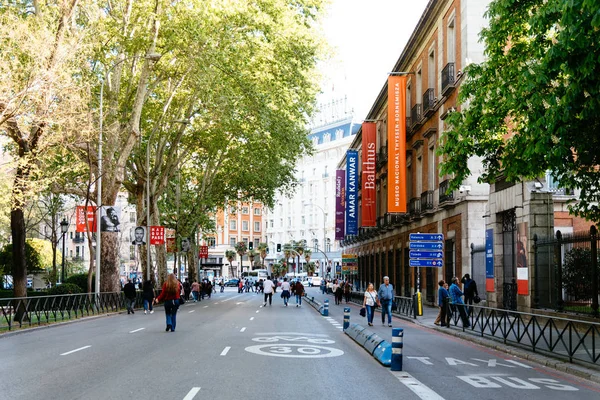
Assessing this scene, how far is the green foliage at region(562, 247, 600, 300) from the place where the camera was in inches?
808

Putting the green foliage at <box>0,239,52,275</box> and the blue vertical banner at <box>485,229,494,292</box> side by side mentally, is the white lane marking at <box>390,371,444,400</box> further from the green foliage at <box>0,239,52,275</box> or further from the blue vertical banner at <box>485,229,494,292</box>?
the green foliage at <box>0,239,52,275</box>

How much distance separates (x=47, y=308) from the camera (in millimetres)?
25562

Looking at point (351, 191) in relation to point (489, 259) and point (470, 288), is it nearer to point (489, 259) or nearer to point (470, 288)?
point (470, 288)

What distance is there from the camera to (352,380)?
38.1 feet

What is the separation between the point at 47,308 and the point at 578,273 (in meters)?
17.4

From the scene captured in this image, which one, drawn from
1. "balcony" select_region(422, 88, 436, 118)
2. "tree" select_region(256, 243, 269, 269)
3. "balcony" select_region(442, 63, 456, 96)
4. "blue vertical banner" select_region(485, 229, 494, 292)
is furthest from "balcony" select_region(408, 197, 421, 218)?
"tree" select_region(256, 243, 269, 269)

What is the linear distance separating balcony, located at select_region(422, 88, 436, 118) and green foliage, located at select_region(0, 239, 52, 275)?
29.6m

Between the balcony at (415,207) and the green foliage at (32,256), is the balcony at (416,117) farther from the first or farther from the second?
the green foliage at (32,256)

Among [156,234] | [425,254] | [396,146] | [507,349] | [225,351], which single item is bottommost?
[507,349]

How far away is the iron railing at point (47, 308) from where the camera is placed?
23375 millimetres

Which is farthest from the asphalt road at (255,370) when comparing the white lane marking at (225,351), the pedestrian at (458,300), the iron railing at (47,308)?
the iron railing at (47,308)

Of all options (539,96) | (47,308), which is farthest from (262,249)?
(539,96)

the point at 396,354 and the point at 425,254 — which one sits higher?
the point at 425,254

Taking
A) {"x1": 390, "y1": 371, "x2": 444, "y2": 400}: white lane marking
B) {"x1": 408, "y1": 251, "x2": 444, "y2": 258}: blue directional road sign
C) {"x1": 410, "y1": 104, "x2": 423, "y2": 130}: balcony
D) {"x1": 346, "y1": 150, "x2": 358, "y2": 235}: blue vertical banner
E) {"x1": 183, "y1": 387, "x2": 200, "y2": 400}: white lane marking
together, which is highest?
{"x1": 410, "y1": 104, "x2": 423, "y2": 130}: balcony
